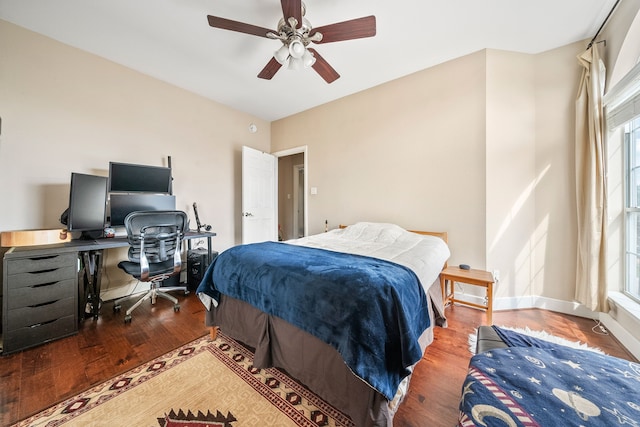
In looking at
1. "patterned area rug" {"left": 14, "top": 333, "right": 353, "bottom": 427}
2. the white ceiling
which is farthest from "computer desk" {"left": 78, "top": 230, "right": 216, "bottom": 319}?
the white ceiling

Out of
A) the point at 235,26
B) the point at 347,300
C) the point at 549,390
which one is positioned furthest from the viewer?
the point at 235,26

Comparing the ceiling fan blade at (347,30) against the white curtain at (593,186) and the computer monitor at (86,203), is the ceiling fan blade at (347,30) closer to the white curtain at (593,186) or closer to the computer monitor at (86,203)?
the white curtain at (593,186)

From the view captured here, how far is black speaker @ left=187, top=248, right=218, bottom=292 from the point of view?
296 centimetres

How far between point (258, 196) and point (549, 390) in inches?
159

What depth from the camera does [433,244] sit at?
2254 millimetres

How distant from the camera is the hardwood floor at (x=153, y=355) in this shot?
1293 mm

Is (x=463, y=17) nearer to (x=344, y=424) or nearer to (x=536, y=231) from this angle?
(x=536, y=231)

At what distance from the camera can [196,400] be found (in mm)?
1314

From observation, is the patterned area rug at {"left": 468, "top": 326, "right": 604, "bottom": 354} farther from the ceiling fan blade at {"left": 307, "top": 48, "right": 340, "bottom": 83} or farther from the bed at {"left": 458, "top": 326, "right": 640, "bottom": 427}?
the ceiling fan blade at {"left": 307, "top": 48, "right": 340, "bottom": 83}

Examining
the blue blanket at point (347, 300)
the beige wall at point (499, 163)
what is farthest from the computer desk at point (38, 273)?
the beige wall at point (499, 163)

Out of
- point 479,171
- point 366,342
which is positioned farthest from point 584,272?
point 366,342

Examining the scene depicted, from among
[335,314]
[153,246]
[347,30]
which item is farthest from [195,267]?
[347,30]

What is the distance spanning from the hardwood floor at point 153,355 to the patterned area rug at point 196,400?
16 centimetres

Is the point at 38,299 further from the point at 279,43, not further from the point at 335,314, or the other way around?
the point at 279,43
